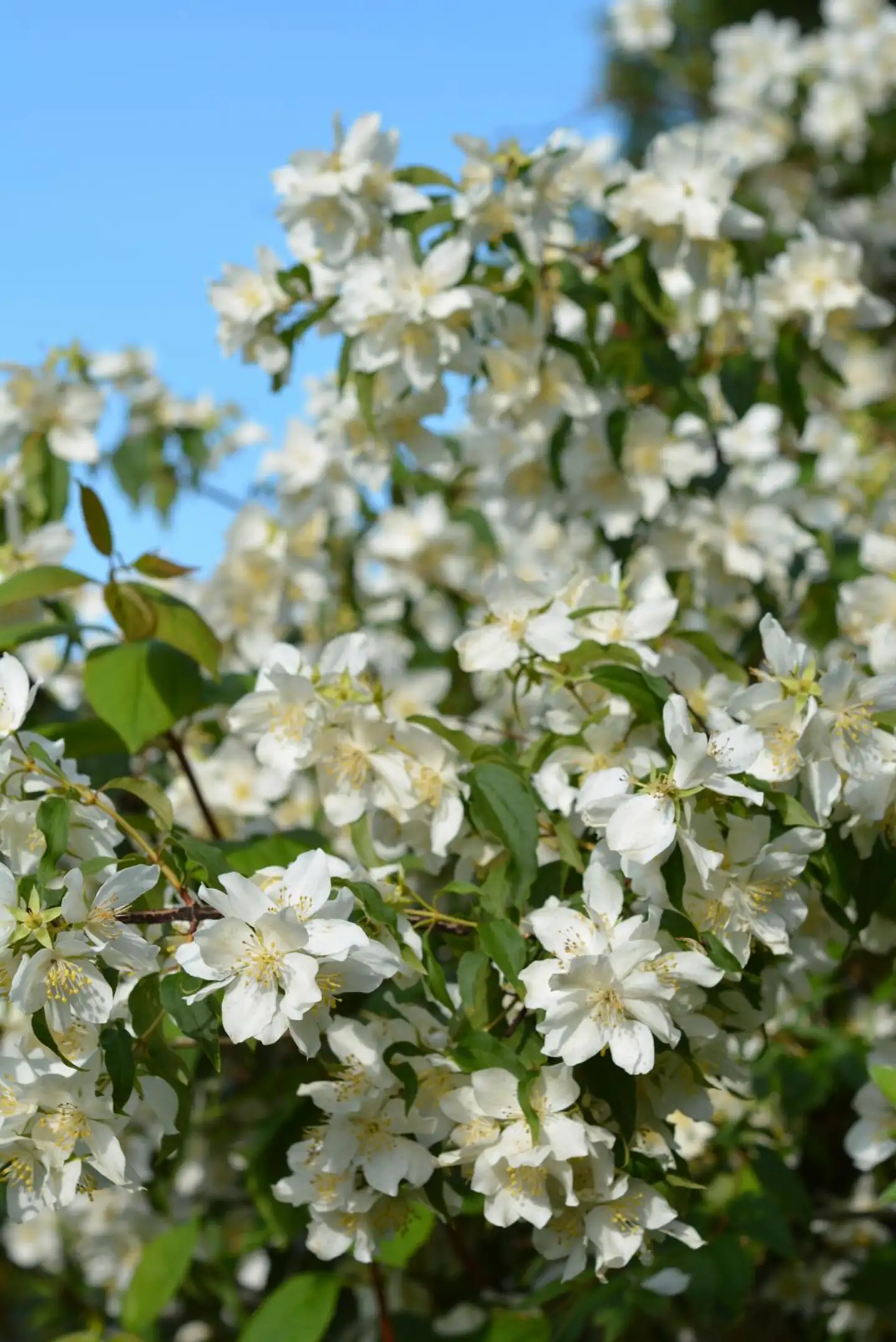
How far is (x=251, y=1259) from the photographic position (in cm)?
242

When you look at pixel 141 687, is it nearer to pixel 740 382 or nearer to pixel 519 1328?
pixel 519 1328

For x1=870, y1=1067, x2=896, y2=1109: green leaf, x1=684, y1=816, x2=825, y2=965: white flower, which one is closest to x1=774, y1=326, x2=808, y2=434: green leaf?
x1=684, y1=816, x2=825, y2=965: white flower

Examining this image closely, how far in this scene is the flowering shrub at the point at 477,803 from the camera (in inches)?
46.7

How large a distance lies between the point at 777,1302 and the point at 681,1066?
130cm

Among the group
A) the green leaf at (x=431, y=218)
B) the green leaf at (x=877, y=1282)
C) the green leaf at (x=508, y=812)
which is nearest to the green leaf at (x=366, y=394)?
the green leaf at (x=431, y=218)

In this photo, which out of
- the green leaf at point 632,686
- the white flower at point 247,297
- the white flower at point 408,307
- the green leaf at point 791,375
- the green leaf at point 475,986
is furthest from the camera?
the green leaf at point 791,375

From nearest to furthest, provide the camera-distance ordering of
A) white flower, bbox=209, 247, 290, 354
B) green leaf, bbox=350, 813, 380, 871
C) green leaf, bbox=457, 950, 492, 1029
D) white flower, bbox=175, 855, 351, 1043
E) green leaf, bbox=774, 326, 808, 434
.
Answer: white flower, bbox=175, 855, 351, 1043 < green leaf, bbox=457, 950, 492, 1029 < green leaf, bbox=350, 813, 380, 871 < white flower, bbox=209, 247, 290, 354 < green leaf, bbox=774, 326, 808, 434

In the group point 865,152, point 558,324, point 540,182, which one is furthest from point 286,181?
point 865,152

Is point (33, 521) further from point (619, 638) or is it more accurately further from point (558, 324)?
point (619, 638)

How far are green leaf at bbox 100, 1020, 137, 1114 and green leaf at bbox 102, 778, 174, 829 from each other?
0.18 m

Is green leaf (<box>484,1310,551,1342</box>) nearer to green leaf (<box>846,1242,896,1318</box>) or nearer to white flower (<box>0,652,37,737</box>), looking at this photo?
green leaf (<box>846,1242,896,1318</box>)

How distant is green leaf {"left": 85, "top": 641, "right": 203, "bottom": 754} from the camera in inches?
61.9

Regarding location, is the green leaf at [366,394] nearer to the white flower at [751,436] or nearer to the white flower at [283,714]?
the white flower at [283,714]

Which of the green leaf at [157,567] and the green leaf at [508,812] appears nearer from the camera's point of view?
the green leaf at [508,812]
